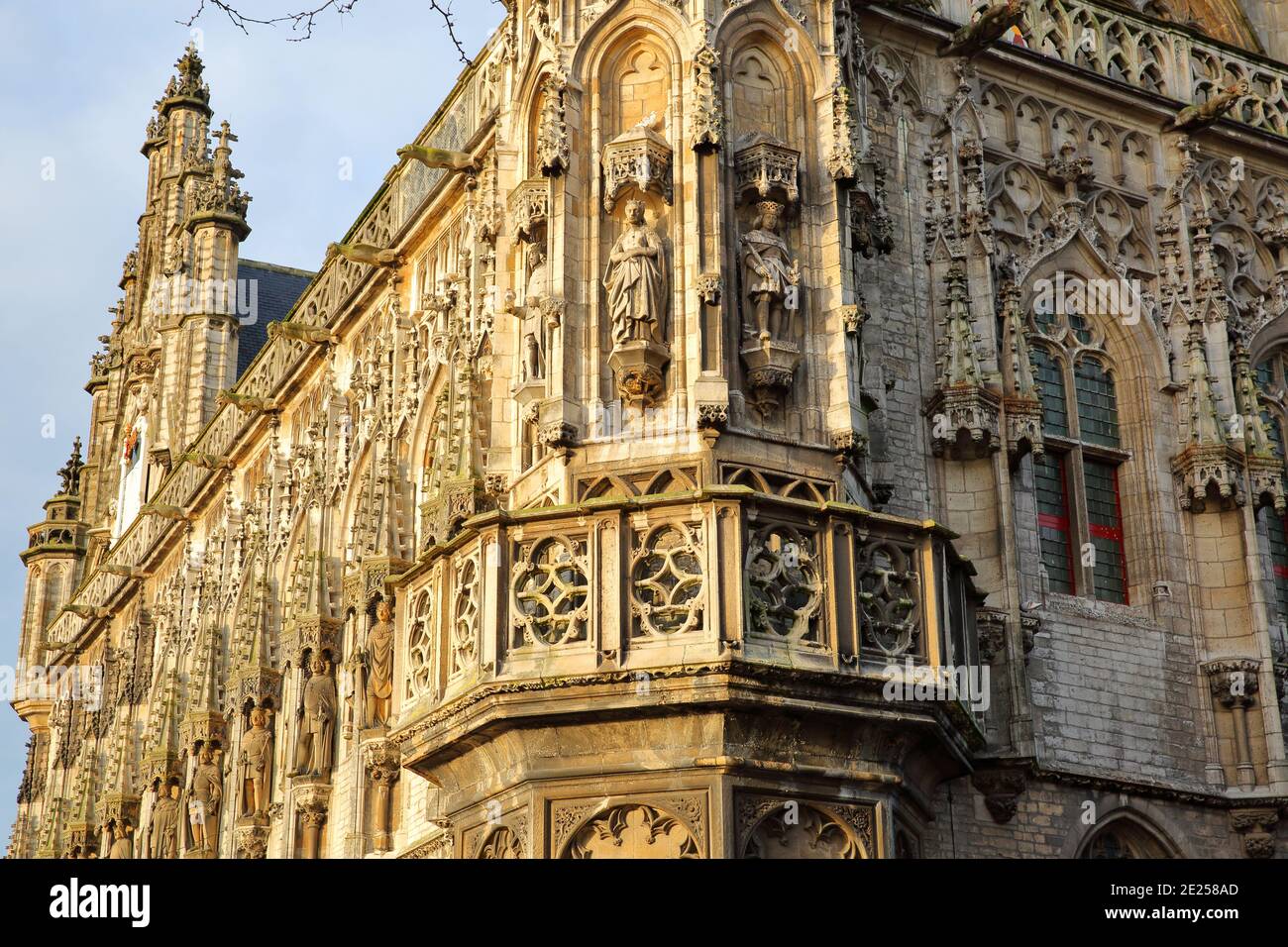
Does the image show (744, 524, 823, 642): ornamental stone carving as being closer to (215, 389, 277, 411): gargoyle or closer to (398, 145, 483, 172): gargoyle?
(398, 145, 483, 172): gargoyle

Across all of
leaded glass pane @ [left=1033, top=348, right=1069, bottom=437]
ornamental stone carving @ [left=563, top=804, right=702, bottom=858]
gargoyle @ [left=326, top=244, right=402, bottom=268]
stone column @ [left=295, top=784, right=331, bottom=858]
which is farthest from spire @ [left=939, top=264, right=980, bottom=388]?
stone column @ [left=295, top=784, right=331, bottom=858]

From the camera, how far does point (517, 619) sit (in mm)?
16734

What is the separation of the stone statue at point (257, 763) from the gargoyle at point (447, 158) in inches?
330

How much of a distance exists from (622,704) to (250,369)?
19.6 metres

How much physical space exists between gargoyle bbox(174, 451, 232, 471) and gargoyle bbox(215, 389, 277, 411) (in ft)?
4.18

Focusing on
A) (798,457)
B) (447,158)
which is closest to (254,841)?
(447,158)

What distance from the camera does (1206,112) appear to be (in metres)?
23.5

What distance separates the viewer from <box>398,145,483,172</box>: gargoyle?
953 inches

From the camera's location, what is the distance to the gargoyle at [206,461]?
34.5 meters

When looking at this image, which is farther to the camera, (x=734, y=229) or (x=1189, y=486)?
(x=1189, y=486)

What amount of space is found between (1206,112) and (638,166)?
808cm
